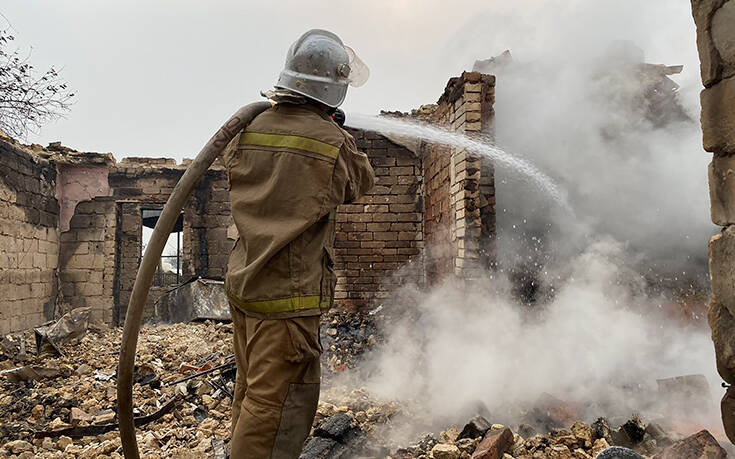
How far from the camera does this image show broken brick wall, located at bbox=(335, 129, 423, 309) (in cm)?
756

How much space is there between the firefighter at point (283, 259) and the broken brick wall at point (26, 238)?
8.26m

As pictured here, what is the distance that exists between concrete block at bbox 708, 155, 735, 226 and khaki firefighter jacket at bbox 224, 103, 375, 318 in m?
1.27

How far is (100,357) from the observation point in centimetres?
574

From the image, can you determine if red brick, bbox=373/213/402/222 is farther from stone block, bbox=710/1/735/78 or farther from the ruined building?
stone block, bbox=710/1/735/78

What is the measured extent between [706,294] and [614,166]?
2.57m

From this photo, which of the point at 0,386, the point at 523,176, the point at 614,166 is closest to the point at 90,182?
the point at 0,386

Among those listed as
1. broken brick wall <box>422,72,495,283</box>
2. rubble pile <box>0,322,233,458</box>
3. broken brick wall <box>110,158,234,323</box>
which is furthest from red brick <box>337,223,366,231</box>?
broken brick wall <box>110,158,234,323</box>

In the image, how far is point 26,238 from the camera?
8.68 m

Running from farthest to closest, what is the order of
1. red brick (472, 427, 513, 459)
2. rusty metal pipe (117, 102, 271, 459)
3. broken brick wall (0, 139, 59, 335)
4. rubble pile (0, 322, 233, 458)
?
broken brick wall (0, 139, 59, 335) < rubble pile (0, 322, 233, 458) < red brick (472, 427, 513, 459) < rusty metal pipe (117, 102, 271, 459)

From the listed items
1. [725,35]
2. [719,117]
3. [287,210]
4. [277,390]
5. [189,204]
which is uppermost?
[189,204]

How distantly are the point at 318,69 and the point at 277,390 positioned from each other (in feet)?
4.36

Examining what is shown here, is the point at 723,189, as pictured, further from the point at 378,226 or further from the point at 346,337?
the point at 378,226

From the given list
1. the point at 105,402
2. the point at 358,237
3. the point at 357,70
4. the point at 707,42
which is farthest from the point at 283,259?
the point at 358,237

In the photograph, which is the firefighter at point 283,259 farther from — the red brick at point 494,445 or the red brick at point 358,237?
the red brick at point 358,237
